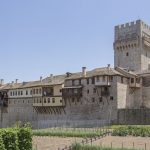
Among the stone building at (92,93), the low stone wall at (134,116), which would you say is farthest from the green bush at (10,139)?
the stone building at (92,93)

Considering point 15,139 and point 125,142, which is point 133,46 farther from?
point 15,139

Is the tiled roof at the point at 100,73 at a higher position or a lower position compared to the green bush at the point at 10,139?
higher

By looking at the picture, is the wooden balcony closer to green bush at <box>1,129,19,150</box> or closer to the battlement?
the battlement

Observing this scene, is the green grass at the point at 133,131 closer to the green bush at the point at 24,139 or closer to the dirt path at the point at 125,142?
the dirt path at the point at 125,142

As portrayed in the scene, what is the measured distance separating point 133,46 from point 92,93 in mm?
15293

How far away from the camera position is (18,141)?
27078 millimetres

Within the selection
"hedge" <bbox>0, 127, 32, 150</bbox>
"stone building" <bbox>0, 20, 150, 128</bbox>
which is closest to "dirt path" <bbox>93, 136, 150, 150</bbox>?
"hedge" <bbox>0, 127, 32, 150</bbox>

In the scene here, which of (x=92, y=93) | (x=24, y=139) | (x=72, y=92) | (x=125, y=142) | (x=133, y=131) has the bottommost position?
(x=125, y=142)

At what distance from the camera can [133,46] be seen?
6388 cm

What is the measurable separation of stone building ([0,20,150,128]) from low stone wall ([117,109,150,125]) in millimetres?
238

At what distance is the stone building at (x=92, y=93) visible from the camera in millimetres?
51219

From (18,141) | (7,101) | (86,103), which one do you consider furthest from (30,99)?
(18,141)

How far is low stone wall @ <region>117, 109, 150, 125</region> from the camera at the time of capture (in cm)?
4756

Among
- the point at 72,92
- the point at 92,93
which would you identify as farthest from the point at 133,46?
the point at 72,92
